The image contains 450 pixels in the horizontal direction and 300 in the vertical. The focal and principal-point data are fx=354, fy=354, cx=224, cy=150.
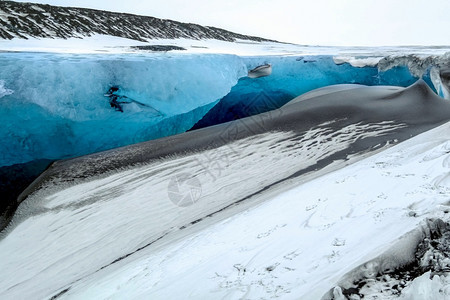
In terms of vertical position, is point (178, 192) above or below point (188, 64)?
below

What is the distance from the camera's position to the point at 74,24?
8320 millimetres

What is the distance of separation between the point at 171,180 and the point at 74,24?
6451 mm

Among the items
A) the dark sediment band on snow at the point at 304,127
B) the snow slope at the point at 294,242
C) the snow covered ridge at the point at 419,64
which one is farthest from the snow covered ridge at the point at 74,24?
the snow slope at the point at 294,242

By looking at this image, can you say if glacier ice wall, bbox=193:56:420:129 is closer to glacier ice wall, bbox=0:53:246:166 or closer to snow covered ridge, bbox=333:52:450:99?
snow covered ridge, bbox=333:52:450:99

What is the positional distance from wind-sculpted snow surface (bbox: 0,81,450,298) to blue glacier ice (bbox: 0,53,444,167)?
1.14ft

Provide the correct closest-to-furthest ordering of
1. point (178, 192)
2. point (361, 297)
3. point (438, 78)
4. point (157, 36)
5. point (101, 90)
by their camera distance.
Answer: point (361, 297) < point (178, 192) < point (101, 90) < point (438, 78) < point (157, 36)

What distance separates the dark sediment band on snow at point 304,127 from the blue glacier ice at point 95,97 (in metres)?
0.33

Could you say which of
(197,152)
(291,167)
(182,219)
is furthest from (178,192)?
(291,167)

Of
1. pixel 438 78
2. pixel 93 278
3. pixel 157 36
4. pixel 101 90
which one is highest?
pixel 157 36

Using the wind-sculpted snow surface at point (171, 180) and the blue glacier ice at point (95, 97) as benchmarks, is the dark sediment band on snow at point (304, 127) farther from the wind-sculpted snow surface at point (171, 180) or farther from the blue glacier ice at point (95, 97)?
the blue glacier ice at point (95, 97)

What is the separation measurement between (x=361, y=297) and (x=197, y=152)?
316 centimetres

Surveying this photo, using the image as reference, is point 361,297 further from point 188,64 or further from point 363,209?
point 188,64

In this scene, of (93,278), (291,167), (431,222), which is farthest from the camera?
(291,167)

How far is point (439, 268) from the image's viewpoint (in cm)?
125
